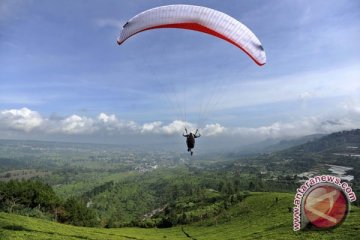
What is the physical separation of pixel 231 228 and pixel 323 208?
81.4ft

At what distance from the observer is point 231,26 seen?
82.0ft

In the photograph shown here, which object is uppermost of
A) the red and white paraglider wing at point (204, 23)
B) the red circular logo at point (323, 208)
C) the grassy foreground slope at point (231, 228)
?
the red and white paraglider wing at point (204, 23)

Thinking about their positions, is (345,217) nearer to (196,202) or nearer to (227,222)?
(227,222)

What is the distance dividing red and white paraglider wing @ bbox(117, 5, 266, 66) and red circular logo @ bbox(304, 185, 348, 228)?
2793cm

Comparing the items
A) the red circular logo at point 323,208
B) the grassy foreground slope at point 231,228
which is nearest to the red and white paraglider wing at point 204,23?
the grassy foreground slope at point 231,228

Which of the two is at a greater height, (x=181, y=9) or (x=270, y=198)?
(x=181, y=9)

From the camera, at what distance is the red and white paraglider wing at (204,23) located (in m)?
24.7

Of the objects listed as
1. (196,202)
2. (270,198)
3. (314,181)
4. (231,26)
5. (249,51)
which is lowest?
(196,202)

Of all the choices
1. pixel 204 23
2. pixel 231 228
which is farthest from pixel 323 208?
pixel 204 23

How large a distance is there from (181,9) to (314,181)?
2383 centimetres

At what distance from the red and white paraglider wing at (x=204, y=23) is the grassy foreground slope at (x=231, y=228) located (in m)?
24.7

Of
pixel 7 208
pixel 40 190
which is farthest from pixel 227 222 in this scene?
pixel 7 208

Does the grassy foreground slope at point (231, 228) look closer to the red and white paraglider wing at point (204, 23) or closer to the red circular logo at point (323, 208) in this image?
the red circular logo at point (323, 208)

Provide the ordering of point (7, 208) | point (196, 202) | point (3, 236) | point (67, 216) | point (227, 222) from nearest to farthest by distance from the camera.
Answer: point (3, 236)
point (7, 208)
point (67, 216)
point (227, 222)
point (196, 202)
